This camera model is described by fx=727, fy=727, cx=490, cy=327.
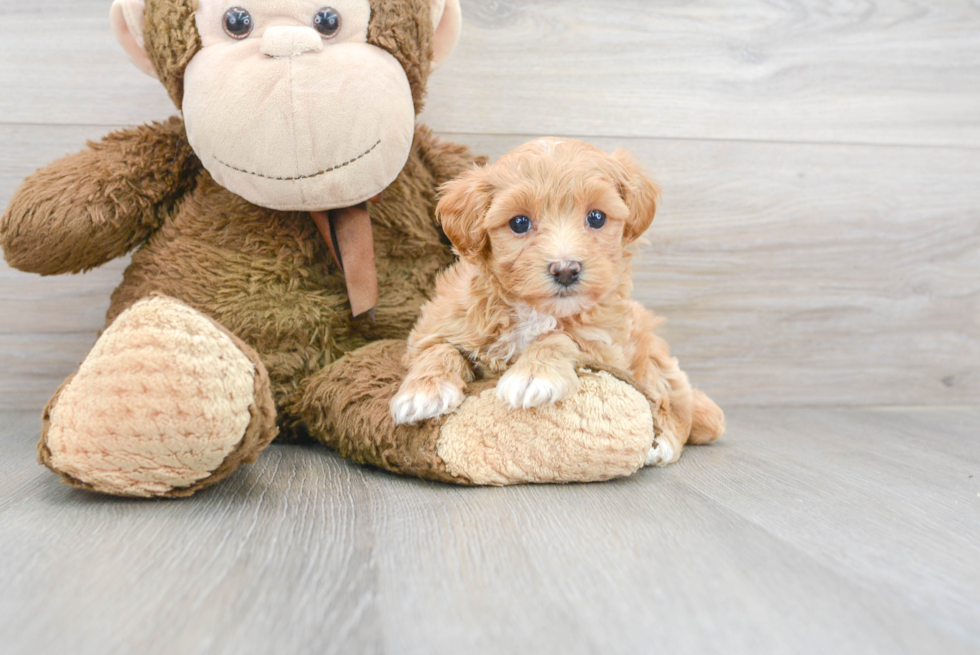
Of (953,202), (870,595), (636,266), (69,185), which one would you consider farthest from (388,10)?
(953,202)

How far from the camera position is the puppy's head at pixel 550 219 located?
1.19 meters

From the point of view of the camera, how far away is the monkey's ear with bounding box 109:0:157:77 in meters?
1.43

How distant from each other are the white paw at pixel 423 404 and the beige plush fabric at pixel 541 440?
0.02 m

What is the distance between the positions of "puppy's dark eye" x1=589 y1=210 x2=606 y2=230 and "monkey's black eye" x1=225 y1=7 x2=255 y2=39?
74cm

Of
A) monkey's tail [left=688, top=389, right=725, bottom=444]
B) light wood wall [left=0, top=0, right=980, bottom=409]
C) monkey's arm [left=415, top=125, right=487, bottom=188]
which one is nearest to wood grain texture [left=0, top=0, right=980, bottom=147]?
light wood wall [left=0, top=0, right=980, bottom=409]

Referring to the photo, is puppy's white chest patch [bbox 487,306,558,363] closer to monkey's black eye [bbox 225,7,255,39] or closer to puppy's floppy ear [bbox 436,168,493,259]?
puppy's floppy ear [bbox 436,168,493,259]

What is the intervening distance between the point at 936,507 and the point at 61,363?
198 cm

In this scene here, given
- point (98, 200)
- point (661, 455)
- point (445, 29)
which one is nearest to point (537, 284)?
point (661, 455)

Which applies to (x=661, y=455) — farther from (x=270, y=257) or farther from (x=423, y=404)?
(x=270, y=257)

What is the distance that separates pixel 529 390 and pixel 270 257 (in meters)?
0.68

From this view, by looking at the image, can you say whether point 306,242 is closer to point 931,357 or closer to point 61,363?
point 61,363

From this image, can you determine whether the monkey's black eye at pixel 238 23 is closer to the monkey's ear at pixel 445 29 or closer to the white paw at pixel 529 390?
the monkey's ear at pixel 445 29

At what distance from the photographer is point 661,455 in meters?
1.40

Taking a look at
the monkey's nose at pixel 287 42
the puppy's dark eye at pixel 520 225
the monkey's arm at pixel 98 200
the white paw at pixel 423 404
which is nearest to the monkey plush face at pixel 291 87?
the monkey's nose at pixel 287 42
